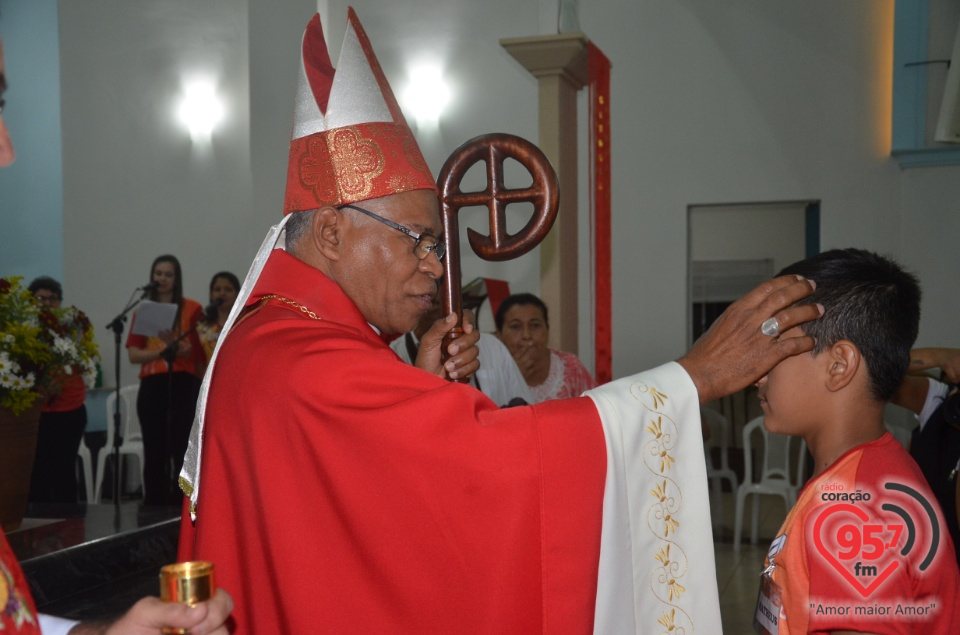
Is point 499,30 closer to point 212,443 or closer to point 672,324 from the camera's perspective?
point 672,324

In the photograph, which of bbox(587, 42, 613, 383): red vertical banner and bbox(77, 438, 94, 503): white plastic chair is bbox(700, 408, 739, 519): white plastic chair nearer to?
bbox(587, 42, 613, 383): red vertical banner

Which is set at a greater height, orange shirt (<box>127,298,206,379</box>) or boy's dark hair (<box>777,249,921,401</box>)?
boy's dark hair (<box>777,249,921,401</box>)

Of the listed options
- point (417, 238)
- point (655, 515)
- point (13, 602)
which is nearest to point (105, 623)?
point (13, 602)

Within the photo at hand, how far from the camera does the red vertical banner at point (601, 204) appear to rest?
4340mm

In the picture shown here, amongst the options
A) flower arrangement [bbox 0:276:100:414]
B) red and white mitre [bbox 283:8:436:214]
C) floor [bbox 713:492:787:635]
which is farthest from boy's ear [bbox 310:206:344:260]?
floor [bbox 713:492:787:635]

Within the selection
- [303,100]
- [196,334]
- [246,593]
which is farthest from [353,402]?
[196,334]

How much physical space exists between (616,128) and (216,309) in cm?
334

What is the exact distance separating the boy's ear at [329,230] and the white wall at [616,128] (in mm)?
5746

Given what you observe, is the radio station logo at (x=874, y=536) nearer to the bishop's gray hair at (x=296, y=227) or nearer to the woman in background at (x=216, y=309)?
the bishop's gray hair at (x=296, y=227)

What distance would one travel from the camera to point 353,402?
55.9 inches

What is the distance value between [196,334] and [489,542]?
5322 mm

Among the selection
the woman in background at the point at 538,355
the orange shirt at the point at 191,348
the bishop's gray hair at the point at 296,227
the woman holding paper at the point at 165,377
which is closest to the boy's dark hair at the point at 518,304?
the woman in background at the point at 538,355

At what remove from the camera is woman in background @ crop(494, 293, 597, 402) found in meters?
4.65

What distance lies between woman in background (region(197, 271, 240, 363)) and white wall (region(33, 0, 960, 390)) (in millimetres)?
1418
